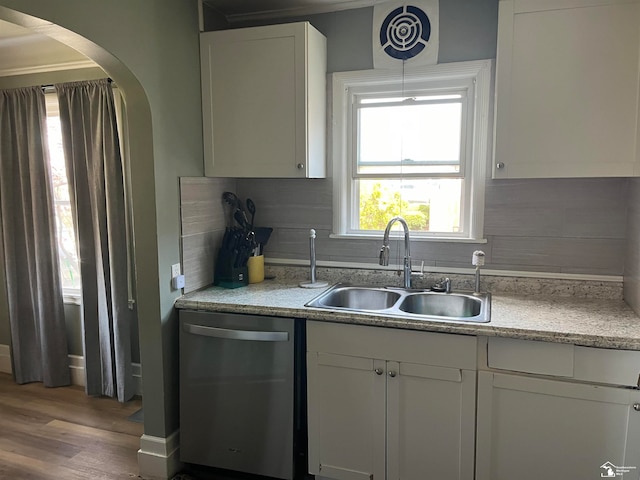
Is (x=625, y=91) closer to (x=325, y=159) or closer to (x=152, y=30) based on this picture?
(x=325, y=159)

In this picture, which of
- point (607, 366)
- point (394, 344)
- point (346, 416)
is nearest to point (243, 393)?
point (346, 416)

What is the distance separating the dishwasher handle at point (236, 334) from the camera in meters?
2.31

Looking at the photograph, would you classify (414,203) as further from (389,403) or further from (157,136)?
(157,136)

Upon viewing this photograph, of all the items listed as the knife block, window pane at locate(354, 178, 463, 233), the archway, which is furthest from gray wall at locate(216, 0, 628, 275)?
the archway

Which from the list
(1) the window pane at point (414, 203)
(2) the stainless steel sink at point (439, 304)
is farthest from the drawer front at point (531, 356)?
(1) the window pane at point (414, 203)

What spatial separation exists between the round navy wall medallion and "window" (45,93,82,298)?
7.86ft

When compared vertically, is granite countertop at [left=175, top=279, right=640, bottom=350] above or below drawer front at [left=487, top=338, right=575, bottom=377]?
above

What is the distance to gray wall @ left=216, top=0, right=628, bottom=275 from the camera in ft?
8.05

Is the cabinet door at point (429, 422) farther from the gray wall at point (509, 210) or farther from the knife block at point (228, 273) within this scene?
the knife block at point (228, 273)

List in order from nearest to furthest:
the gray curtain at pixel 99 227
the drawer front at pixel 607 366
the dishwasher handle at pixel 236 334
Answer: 1. the drawer front at pixel 607 366
2. the dishwasher handle at pixel 236 334
3. the gray curtain at pixel 99 227

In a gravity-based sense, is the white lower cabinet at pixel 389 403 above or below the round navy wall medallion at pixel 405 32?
below

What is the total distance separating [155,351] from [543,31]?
2.38 m

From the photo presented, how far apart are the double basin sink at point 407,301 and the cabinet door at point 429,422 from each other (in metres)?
0.34

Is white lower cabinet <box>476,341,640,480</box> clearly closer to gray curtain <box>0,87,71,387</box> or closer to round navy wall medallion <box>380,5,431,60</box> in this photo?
round navy wall medallion <box>380,5,431,60</box>
